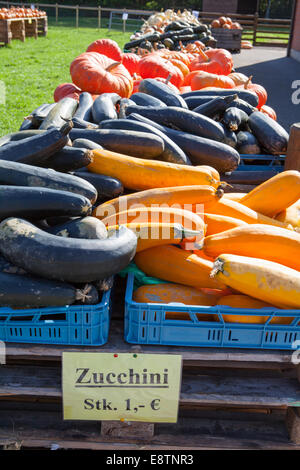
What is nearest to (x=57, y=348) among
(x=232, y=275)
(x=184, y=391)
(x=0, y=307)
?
(x=0, y=307)

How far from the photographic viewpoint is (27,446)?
167 centimetres

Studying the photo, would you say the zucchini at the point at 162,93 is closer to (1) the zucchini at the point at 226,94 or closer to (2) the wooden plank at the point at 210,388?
(1) the zucchini at the point at 226,94

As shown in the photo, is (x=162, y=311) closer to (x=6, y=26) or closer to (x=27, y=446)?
(x=27, y=446)

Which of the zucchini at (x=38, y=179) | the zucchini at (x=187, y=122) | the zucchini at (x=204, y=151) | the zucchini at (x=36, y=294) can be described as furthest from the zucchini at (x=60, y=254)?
the zucchini at (x=187, y=122)

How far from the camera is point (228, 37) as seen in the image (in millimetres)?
16594

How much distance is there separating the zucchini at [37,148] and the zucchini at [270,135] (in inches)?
62.4

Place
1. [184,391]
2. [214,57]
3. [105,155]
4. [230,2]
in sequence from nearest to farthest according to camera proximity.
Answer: [184,391] < [105,155] < [214,57] < [230,2]

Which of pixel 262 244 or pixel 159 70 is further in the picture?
pixel 159 70

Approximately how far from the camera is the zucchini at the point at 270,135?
9.66ft

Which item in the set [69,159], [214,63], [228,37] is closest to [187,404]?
[69,159]

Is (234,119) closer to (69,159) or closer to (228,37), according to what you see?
(69,159)

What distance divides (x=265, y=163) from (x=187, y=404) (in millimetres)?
1891
